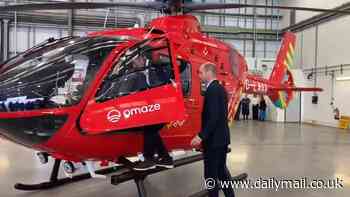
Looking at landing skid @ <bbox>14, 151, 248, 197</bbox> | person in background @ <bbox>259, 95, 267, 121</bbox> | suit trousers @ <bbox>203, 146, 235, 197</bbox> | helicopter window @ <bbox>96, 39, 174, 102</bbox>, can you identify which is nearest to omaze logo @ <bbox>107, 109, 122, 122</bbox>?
helicopter window @ <bbox>96, 39, 174, 102</bbox>

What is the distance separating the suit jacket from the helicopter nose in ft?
4.16

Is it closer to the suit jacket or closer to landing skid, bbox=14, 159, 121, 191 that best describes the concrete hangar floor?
landing skid, bbox=14, 159, 121, 191

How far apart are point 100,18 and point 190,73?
11.7m

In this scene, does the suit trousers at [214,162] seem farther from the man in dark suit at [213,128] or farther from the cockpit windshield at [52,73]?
the cockpit windshield at [52,73]

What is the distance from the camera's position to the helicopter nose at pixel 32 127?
2945 millimetres

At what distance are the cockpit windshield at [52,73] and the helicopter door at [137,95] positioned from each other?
18 centimetres

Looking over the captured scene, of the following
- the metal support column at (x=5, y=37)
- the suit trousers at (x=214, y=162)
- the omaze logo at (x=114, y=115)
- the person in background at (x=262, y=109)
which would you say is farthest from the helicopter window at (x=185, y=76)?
the person in background at (x=262, y=109)

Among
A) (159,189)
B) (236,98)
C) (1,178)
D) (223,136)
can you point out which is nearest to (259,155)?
(236,98)

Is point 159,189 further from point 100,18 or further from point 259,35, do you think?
point 259,35

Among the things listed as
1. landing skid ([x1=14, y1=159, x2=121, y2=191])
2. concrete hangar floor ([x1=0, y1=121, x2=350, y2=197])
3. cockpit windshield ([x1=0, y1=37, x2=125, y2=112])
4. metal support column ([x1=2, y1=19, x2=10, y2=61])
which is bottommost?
concrete hangar floor ([x1=0, y1=121, x2=350, y2=197])

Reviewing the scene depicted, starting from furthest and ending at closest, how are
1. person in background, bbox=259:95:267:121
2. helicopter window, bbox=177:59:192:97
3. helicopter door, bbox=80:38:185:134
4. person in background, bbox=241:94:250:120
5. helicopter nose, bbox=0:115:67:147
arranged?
person in background, bbox=241:94:250:120 < person in background, bbox=259:95:267:121 < helicopter window, bbox=177:59:192:97 < helicopter door, bbox=80:38:185:134 < helicopter nose, bbox=0:115:67:147

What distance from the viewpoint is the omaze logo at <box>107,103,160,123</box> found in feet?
10.1

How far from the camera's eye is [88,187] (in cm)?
466

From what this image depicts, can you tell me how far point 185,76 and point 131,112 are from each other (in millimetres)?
1148
